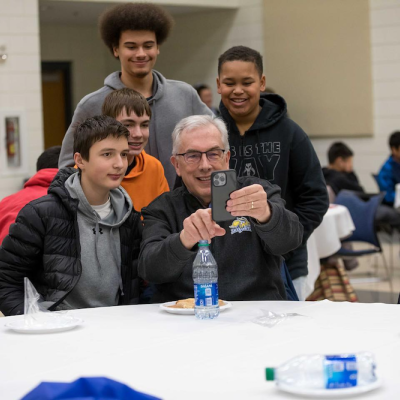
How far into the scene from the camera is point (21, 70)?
904 cm

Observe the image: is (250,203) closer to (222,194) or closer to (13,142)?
(222,194)

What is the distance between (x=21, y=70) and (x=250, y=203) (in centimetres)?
723

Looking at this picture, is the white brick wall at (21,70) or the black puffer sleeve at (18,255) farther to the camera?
the white brick wall at (21,70)

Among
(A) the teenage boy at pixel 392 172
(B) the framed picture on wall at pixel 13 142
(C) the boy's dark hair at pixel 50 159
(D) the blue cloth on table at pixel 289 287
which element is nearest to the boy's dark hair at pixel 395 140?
(A) the teenage boy at pixel 392 172

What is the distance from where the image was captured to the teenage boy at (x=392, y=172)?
8383 mm

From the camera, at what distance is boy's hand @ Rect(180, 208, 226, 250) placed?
2354mm

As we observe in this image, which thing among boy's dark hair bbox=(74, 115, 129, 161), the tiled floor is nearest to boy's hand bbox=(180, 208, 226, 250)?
boy's dark hair bbox=(74, 115, 129, 161)

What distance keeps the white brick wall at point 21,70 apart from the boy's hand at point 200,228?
6.81 metres

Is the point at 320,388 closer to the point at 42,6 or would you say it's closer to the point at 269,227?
the point at 269,227

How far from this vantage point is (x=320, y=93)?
1066cm

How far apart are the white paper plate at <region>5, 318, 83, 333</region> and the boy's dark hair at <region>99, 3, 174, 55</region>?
67.4 inches

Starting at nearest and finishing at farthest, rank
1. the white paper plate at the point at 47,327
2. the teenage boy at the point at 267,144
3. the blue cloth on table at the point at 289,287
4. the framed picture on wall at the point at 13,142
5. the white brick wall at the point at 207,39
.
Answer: the white paper plate at the point at 47,327 → the blue cloth on table at the point at 289,287 → the teenage boy at the point at 267,144 → the framed picture on wall at the point at 13,142 → the white brick wall at the point at 207,39

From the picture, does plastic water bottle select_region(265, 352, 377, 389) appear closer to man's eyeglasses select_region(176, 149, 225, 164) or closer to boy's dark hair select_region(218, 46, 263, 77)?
man's eyeglasses select_region(176, 149, 225, 164)

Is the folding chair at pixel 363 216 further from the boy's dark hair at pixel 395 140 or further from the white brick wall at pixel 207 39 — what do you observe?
the white brick wall at pixel 207 39
